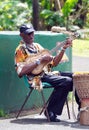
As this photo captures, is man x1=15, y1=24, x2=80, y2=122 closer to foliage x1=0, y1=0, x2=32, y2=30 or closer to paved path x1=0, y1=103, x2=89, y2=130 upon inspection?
paved path x1=0, y1=103, x2=89, y2=130

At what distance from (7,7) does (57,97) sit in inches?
568

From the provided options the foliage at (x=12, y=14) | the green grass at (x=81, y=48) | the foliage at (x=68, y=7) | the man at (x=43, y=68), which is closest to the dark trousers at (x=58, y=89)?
the man at (x=43, y=68)

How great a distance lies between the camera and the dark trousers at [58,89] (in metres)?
7.57

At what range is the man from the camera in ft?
24.6

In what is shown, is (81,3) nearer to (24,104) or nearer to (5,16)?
(5,16)

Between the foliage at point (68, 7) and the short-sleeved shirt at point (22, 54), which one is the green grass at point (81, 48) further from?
the short-sleeved shirt at point (22, 54)

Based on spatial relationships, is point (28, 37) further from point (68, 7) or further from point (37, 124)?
point (68, 7)

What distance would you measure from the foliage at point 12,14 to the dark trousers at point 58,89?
1284 centimetres

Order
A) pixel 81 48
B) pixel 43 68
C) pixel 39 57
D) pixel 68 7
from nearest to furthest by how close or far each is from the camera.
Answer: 1. pixel 39 57
2. pixel 43 68
3. pixel 81 48
4. pixel 68 7

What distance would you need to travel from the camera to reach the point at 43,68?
7707mm

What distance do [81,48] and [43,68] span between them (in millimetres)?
11597

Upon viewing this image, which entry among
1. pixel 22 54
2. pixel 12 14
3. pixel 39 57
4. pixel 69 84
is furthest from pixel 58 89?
pixel 12 14

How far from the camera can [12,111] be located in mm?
8398

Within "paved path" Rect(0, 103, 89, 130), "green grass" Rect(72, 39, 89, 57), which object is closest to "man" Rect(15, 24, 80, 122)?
"paved path" Rect(0, 103, 89, 130)
